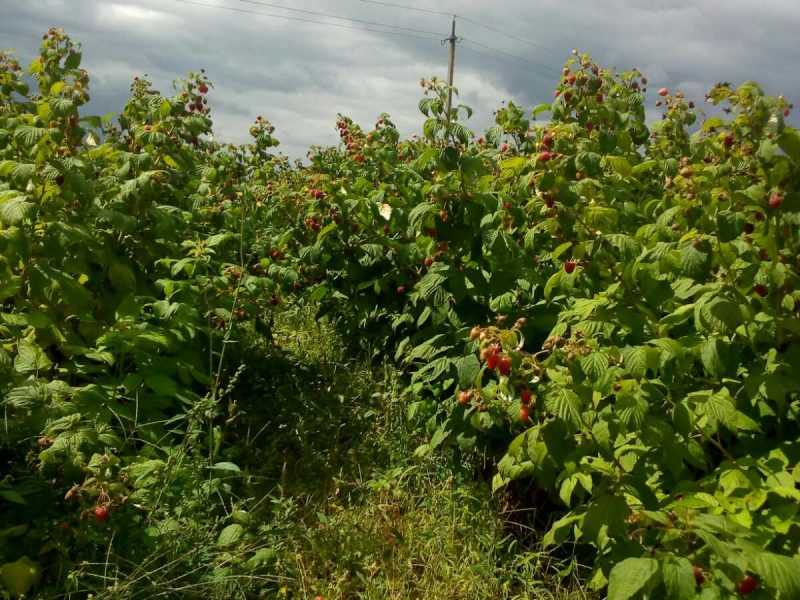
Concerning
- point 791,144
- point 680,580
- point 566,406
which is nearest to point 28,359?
point 566,406

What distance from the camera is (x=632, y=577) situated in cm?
179

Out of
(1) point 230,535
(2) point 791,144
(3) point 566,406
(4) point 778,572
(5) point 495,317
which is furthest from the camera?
(5) point 495,317

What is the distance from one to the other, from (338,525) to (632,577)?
1.68 metres

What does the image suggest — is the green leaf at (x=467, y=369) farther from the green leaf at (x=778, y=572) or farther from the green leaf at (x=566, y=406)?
the green leaf at (x=778, y=572)

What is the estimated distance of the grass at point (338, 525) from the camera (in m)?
2.74

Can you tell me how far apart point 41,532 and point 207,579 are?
1.99ft

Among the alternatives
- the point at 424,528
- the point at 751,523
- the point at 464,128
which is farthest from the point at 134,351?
the point at 751,523

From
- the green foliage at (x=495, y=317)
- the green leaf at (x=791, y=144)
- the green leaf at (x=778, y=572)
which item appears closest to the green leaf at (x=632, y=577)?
the green foliage at (x=495, y=317)

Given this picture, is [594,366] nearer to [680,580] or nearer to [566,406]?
[566,406]

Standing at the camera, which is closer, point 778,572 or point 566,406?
point 778,572

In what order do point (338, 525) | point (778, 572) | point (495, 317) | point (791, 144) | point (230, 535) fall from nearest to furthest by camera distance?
1. point (778, 572)
2. point (791, 144)
3. point (230, 535)
4. point (338, 525)
5. point (495, 317)

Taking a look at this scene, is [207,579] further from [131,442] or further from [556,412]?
[556,412]

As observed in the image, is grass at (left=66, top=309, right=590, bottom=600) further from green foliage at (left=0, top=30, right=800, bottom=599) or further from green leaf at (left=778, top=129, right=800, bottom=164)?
green leaf at (left=778, top=129, right=800, bottom=164)

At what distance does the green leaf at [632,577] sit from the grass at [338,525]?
108cm
